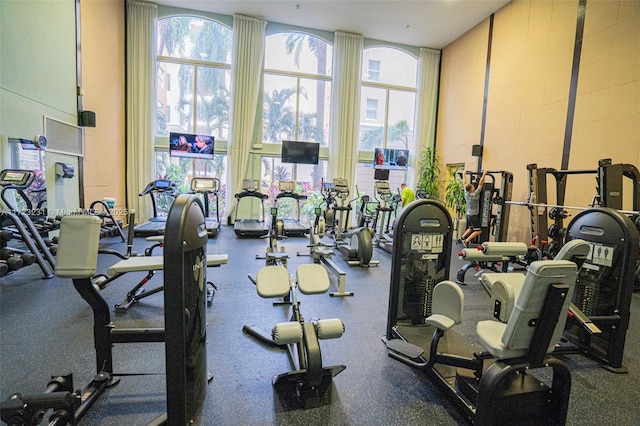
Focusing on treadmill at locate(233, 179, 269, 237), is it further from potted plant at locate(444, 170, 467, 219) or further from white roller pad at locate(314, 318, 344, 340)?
white roller pad at locate(314, 318, 344, 340)

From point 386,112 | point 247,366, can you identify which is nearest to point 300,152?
point 386,112

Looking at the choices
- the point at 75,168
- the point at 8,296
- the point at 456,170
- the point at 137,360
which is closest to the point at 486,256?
the point at 137,360

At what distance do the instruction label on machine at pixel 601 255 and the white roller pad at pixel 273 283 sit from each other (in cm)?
237

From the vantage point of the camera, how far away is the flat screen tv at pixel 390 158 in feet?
30.5

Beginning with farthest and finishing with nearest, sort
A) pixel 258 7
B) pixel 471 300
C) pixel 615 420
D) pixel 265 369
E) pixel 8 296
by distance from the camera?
pixel 258 7 → pixel 471 300 → pixel 8 296 → pixel 265 369 → pixel 615 420

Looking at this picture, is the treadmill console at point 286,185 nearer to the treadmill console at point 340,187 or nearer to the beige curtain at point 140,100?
the treadmill console at point 340,187

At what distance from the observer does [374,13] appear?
314 inches

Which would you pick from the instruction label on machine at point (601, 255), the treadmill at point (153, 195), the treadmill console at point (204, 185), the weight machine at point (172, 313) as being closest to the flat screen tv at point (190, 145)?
the treadmill console at point (204, 185)

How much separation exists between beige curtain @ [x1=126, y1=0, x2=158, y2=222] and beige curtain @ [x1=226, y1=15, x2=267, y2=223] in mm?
2025

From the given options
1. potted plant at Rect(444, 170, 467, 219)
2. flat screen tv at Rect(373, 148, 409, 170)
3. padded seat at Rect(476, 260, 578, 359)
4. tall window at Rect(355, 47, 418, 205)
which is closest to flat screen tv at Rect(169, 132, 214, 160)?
tall window at Rect(355, 47, 418, 205)

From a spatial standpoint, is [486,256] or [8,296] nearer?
[486,256]

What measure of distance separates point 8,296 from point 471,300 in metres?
5.24

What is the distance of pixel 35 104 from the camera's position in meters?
4.70

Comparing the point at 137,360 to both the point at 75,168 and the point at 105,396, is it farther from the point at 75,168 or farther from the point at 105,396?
the point at 75,168
